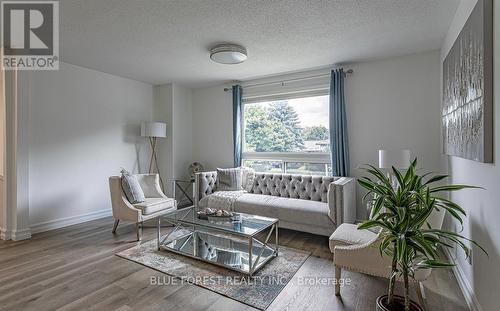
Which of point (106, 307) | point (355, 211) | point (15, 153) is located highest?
point (15, 153)

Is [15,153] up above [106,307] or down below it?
above

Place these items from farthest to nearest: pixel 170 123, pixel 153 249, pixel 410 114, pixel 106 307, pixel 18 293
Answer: pixel 170 123, pixel 410 114, pixel 153 249, pixel 18 293, pixel 106 307

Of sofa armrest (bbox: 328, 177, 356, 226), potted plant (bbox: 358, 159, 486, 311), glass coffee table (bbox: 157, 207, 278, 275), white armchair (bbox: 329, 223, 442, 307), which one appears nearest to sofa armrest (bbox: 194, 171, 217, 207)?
glass coffee table (bbox: 157, 207, 278, 275)

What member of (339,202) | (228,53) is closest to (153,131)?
(228,53)

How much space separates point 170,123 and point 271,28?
3.06 metres

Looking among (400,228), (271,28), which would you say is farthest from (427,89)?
(400,228)

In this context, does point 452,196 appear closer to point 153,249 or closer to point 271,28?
point 271,28

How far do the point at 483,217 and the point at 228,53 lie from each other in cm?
284

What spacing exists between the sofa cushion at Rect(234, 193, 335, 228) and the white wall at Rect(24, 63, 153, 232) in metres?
2.45

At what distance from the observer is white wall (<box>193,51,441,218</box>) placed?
3.35 meters

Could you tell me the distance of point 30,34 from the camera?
2.83 m

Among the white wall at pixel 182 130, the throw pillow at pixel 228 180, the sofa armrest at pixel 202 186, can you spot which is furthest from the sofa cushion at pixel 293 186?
the white wall at pixel 182 130

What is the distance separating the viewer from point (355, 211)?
3709 millimetres

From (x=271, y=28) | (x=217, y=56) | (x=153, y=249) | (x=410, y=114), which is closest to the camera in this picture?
(x=271, y=28)
